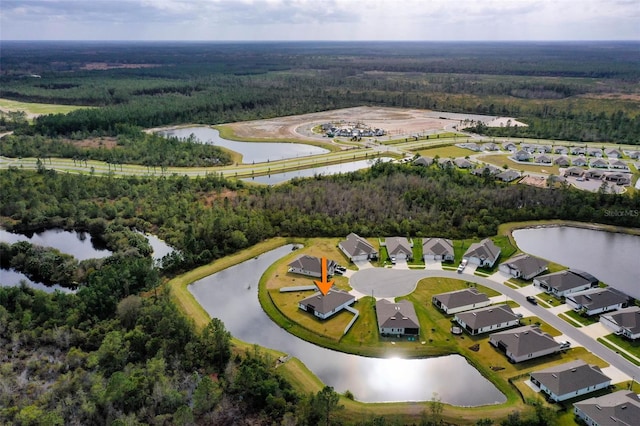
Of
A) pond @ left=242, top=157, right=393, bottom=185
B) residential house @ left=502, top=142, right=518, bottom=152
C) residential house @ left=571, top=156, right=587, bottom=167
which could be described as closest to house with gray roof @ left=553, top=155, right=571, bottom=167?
residential house @ left=571, top=156, right=587, bottom=167

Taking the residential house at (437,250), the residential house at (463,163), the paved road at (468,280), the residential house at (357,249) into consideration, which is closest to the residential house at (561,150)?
the residential house at (463,163)

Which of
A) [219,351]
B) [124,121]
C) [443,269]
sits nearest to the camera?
[219,351]

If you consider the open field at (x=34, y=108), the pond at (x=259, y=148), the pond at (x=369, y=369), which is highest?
the open field at (x=34, y=108)

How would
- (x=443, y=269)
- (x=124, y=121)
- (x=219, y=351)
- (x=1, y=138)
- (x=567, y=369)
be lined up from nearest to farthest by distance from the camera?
1. (x=567, y=369)
2. (x=219, y=351)
3. (x=443, y=269)
4. (x=1, y=138)
5. (x=124, y=121)

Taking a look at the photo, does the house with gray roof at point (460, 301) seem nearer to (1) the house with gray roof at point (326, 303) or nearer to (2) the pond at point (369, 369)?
(2) the pond at point (369, 369)

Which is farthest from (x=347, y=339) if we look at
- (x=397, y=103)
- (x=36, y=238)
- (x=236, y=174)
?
(x=397, y=103)

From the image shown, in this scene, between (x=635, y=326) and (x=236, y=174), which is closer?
(x=635, y=326)

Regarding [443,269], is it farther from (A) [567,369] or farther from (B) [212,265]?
(B) [212,265]
